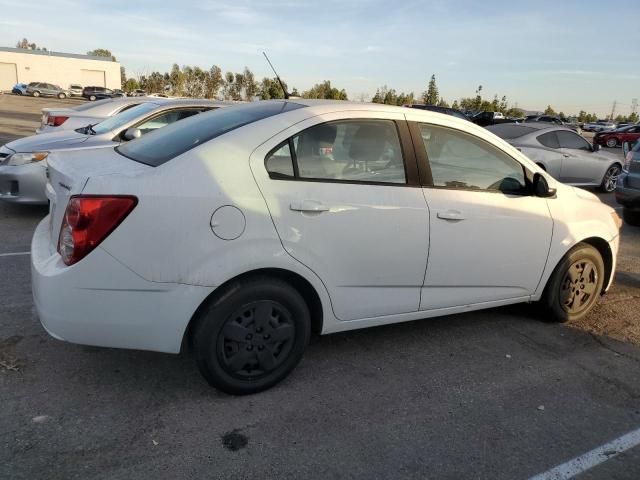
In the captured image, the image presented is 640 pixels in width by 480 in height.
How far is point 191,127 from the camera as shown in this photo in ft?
11.1

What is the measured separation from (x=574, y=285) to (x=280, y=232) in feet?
8.79

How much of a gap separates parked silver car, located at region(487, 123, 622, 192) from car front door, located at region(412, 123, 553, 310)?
7.12m

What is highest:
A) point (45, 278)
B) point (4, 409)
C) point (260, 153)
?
point (260, 153)

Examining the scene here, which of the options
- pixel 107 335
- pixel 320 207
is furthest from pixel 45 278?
pixel 320 207

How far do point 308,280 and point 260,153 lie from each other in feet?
2.49

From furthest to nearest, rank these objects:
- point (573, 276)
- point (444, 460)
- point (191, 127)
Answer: point (573, 276)
point (191, 127)
point (444, 460)

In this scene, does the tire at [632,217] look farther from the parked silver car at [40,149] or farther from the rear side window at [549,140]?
the parked silver car at [40,149]

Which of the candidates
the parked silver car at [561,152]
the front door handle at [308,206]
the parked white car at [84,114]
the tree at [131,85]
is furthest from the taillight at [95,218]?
the tree at [131,85]

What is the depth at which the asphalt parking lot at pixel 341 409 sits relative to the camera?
97.2 inches

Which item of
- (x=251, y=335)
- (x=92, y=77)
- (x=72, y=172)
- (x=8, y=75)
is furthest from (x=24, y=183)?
(x=92, y=77)

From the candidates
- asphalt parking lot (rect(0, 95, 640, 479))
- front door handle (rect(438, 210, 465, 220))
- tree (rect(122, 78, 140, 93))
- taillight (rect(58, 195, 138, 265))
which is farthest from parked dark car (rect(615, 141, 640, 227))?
tree (rect(122, 78, 140, 93))

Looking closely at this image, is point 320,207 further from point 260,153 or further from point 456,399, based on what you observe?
point 456,399

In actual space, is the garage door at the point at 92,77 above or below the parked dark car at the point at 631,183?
above

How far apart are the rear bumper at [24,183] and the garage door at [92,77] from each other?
77.2m
